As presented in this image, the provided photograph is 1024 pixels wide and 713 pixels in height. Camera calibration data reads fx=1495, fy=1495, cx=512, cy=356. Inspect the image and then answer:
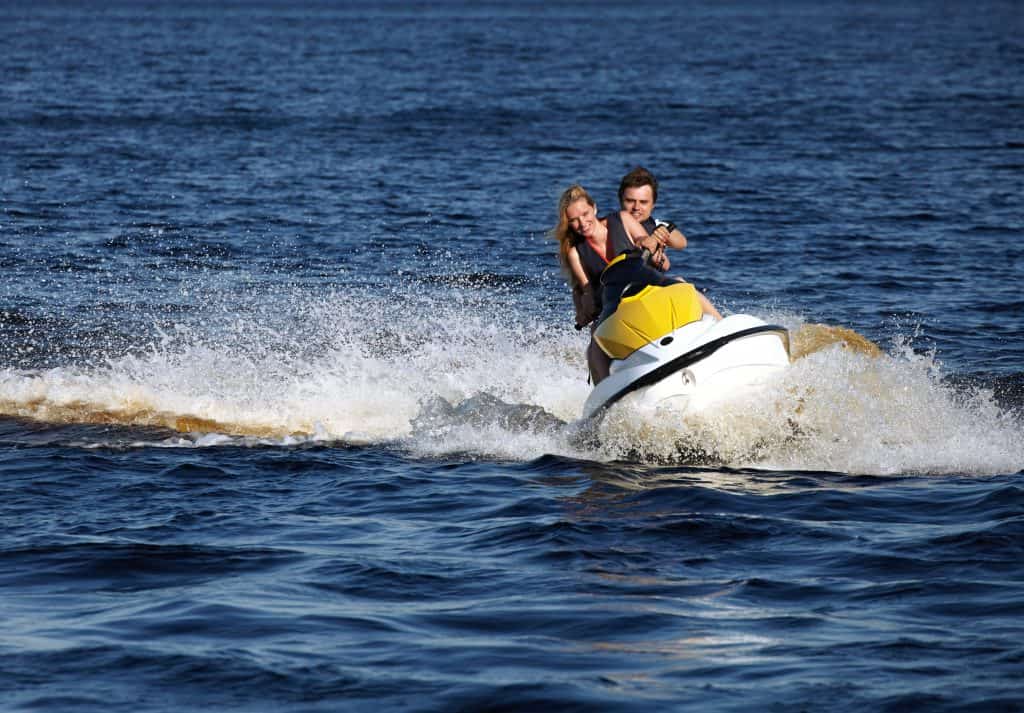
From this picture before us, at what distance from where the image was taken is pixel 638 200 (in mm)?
10250

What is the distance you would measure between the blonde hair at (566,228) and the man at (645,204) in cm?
26

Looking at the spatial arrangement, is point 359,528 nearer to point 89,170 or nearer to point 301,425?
point 301,425

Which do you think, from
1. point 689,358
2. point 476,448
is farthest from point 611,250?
point 476,448

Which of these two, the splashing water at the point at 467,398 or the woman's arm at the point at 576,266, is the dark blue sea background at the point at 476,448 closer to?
the splashing water at the point at 467,398

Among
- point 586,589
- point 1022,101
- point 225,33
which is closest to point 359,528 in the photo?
point 586,589

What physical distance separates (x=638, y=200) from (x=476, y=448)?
6.91ft

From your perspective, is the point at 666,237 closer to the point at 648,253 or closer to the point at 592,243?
the point at 648,253

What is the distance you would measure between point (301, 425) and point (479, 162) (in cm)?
1780

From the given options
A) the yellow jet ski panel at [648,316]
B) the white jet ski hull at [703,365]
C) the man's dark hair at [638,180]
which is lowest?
the white jet ski hull at [703,365]

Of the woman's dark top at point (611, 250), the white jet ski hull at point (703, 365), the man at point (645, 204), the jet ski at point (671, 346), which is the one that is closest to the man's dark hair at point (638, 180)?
the man at point (645, 204)

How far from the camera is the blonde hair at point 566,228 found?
1002 centimetres

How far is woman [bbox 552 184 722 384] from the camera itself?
10.1m

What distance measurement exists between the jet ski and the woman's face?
0.29 m

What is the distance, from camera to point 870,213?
22.9 meters
